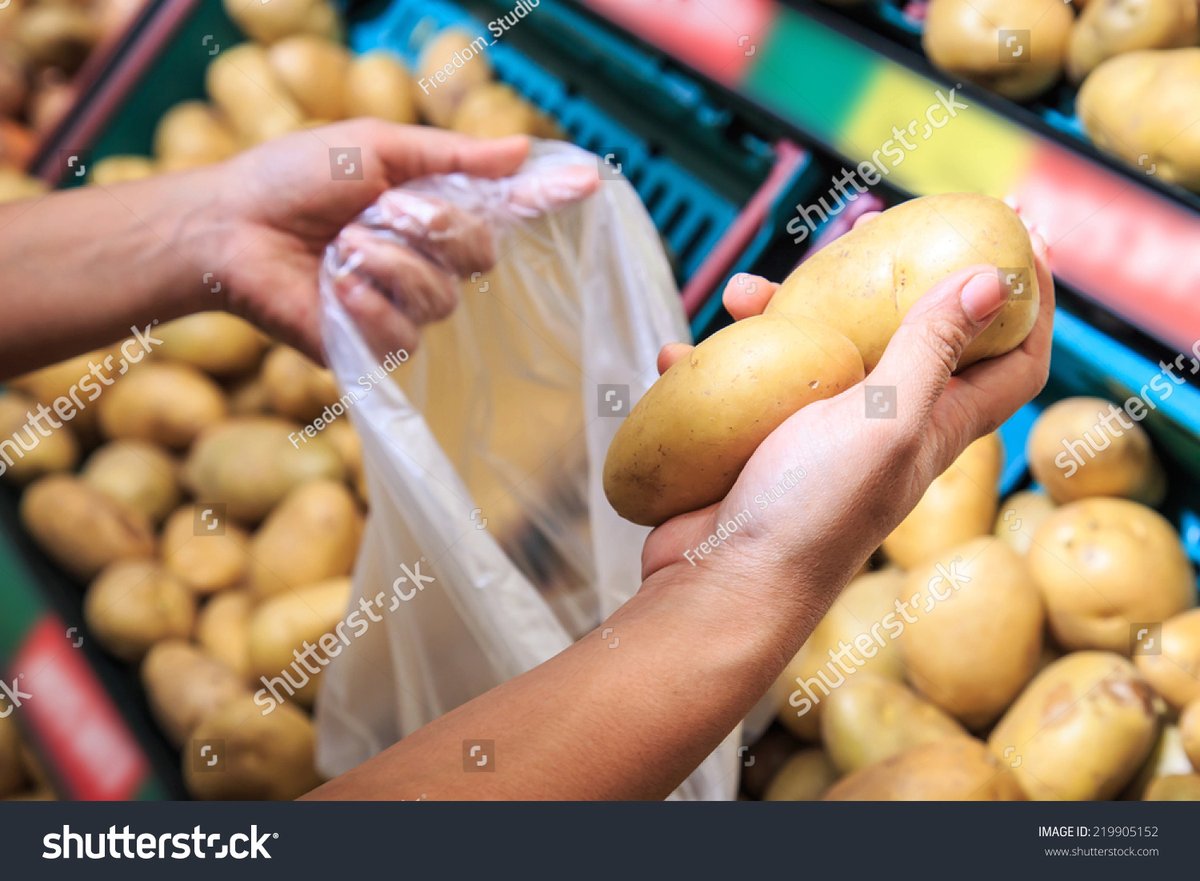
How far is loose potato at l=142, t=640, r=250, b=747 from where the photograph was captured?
120cm

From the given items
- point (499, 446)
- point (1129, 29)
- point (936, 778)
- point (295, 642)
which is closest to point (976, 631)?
point (936, 778)

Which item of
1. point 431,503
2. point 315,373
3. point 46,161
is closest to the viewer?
point 431,503

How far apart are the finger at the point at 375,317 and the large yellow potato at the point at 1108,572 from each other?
67cm

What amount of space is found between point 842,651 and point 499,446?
42cm

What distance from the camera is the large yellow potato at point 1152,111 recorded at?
1014 millimetres

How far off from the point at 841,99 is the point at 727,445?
57 centimetres

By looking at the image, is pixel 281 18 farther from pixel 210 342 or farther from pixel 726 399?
pixel 726 399

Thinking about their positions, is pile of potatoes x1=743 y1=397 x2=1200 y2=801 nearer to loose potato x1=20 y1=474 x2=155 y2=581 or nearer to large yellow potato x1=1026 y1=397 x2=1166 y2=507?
large yellow potato x1=1026 y1=397 x2=1166 y2=507

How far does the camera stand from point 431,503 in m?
0.95

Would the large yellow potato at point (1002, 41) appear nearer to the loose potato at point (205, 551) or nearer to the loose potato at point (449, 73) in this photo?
the loose potato at point (449, 73)

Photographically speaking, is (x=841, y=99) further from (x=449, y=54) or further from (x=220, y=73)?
(x=220, y=73)

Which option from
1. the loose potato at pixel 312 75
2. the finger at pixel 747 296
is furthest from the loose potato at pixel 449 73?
the finger at pixel 747 296

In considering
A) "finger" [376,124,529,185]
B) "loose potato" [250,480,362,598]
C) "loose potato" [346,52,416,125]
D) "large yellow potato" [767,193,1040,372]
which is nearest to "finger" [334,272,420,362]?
"finger" [376,124,529,185]
